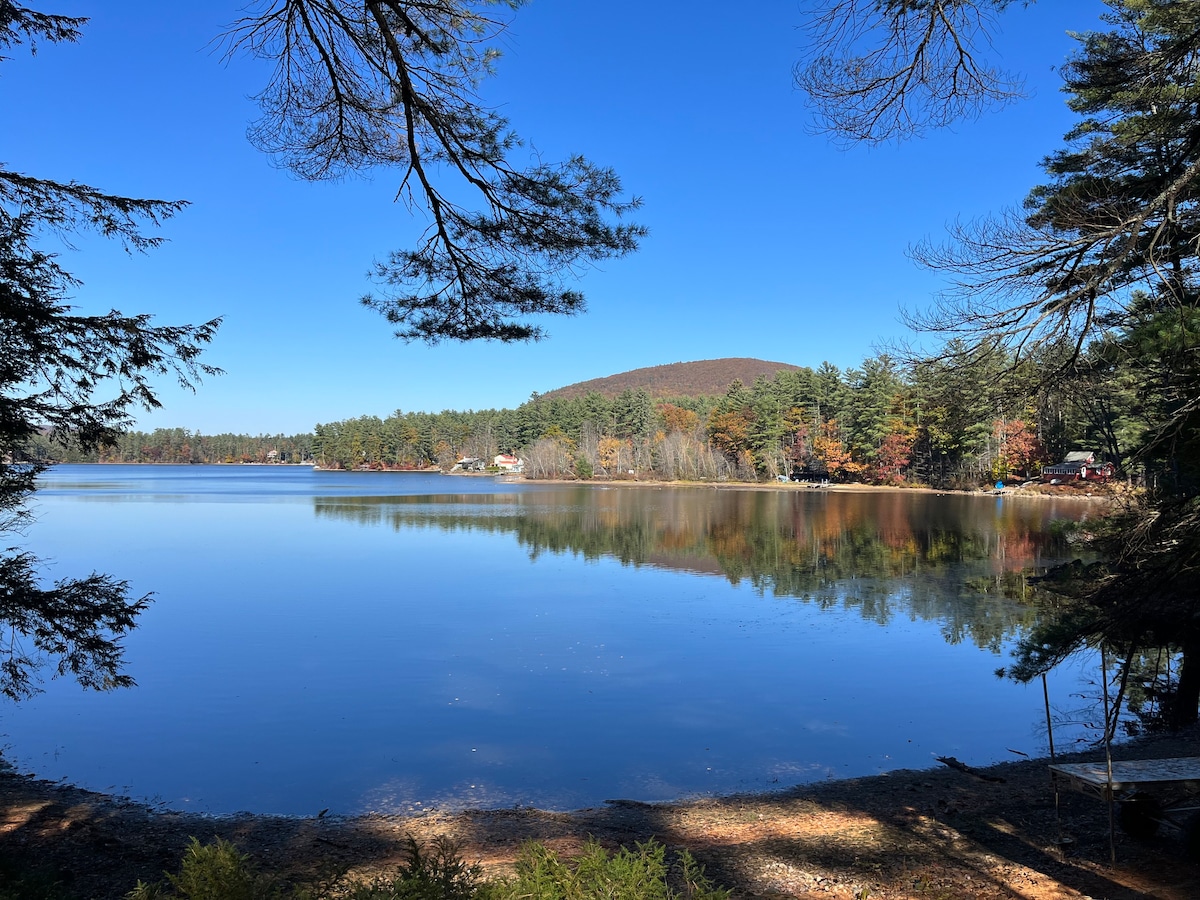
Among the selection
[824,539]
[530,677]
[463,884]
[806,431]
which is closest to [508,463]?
[806,431]

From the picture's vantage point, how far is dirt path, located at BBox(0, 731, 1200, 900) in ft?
14.8

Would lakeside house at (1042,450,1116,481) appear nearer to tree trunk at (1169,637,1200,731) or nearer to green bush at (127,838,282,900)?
tree trunk at (1169,637,1200,731)

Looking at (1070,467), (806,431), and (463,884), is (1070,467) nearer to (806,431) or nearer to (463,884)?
(806,431)

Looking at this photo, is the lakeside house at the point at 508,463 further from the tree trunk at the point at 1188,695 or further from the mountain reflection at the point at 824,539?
the tree trunk at the point at 1188,695

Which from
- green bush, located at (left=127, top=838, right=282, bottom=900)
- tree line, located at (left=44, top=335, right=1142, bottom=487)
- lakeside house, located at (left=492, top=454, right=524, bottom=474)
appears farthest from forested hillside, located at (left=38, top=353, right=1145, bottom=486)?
green bush, located at (left=127, top=838, right=282, bottom=900)

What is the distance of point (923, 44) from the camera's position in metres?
3.56

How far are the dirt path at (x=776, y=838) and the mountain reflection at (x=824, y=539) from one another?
740cm

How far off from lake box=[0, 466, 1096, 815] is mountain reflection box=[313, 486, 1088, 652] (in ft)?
0.63

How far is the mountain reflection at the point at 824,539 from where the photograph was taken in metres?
16.3

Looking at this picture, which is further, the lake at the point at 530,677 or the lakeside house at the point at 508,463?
the lakeside house at the point at 508,463

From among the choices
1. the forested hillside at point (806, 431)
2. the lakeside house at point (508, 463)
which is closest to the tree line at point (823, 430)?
the forested hillside at point (806, 431)

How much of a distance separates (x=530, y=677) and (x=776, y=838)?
590 centimetres

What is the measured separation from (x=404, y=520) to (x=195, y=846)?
111 feet

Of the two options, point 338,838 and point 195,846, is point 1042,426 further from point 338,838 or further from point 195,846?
point 338,838
